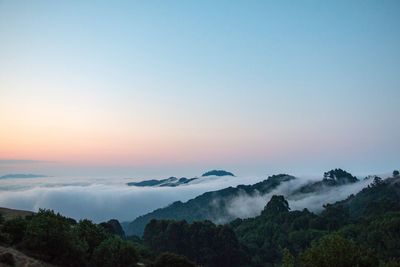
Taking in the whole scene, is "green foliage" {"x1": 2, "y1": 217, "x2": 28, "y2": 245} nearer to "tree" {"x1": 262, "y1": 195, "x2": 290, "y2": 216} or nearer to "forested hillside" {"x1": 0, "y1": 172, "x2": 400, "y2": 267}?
"forested hillside" {"x1": 0, "y1": 172, "x2": 400, "y2": 267}

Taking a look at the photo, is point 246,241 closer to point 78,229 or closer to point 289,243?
point 289,243

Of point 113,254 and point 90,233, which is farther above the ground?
point 90,233

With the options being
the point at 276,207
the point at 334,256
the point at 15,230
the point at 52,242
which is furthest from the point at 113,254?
the point at 276,207

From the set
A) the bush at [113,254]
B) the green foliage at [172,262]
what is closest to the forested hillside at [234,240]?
the green foliage at [172,262]

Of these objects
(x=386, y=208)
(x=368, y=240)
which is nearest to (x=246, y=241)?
(x=368, y=240)

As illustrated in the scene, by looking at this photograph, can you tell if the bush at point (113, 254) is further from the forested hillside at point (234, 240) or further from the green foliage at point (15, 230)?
the green foliage at point (15, 230)

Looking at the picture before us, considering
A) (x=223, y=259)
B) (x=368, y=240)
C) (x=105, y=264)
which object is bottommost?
(x=223, y=259)

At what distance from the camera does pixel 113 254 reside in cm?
4666

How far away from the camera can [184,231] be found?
11200 cm

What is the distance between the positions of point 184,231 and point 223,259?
14.2 meters

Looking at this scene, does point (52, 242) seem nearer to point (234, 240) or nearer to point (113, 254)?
point (113, 254)

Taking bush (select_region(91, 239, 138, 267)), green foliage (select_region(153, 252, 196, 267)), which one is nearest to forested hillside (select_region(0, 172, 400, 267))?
green foliage (select_region(153, 252, 196, 267))

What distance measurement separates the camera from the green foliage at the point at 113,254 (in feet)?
152

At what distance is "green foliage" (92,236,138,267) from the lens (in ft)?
152
